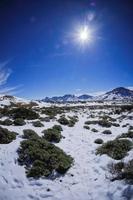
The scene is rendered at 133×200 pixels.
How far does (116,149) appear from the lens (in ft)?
43.9

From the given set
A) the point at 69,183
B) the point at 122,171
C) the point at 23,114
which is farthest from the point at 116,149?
the point at 23,114

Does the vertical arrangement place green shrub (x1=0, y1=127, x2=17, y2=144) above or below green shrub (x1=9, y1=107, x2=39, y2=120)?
below

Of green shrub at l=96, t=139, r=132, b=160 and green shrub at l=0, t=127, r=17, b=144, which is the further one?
green shrub at l=0, t=127, r=17, b=144

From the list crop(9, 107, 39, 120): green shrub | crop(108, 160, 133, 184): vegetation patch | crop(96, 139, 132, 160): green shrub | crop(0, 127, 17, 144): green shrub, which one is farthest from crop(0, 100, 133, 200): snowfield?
crop(9, 107, 39, 120): green shrub

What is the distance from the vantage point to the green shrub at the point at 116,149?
12.6m

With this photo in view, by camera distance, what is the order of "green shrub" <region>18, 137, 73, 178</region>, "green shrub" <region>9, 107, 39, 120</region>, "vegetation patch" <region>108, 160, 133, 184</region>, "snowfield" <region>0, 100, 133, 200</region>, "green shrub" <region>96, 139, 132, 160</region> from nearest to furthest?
"snowfield" <region>0, 100, 133, 200</region>, "vegetation patch" <region>108, 160, 133, 184</region>, "green shrub" <region>18, 137, 73, 178</region>, "green shrub" <region>96, 139, 132, 160</region>, "green shrub" <region>9, 107, 39, 120</region>

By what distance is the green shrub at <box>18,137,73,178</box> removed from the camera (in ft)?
35.9

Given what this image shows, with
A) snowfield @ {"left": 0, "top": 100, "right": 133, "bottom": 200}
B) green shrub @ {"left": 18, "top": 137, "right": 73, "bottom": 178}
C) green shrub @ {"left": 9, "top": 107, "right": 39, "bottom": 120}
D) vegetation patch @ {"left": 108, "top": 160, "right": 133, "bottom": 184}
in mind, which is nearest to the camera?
snowfield @ {"left": 0, "top": 100, "right": 133, "bottom": 200}

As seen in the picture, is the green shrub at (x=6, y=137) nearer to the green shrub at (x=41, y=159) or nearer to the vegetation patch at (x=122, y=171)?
the green shrub at (x=41, y=159)

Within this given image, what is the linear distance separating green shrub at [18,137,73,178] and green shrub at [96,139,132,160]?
7.91 feet

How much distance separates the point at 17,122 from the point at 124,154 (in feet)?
39.3

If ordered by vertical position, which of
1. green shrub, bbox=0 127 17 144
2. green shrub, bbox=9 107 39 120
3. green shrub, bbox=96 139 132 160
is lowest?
green shrub, bbox=96 139 132 160

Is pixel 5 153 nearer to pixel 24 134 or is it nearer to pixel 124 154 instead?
pixel 24 134

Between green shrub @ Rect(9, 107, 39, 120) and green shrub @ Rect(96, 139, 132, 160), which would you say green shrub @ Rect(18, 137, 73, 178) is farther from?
green shrub @ Rect(9, 107, 39, 120)
